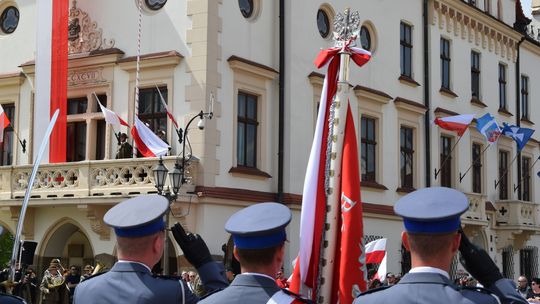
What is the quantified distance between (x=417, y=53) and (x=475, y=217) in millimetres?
5682

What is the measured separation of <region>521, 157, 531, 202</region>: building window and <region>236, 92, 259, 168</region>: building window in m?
15.6

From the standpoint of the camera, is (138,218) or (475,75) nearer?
(138,218)

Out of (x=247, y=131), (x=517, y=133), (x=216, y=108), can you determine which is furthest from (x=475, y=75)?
(x=216, y=108)

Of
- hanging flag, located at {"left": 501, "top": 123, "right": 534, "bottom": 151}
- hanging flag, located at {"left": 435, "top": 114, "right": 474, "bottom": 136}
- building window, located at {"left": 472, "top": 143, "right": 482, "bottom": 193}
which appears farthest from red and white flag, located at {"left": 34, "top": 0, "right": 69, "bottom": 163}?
building window, located at {"left": 472, "top": 143, "right": 482, "bottom": 193}

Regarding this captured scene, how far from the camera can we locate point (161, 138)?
21.3 metres

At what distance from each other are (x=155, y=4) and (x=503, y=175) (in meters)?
15.9

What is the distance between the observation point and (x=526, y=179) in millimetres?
35156

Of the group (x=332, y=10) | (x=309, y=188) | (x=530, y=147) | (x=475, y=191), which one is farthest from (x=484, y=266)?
(x=530, y=147)

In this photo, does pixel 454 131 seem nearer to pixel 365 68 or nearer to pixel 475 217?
pixel 475 217

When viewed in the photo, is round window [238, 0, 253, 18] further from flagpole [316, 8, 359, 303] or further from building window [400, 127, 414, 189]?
flagpole [316, 8, 359, 303]

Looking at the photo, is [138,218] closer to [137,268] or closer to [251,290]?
[137,268]

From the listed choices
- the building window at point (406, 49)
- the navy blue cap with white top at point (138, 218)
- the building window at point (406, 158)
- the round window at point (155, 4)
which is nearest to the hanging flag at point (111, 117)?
the round window at point (155, 4)

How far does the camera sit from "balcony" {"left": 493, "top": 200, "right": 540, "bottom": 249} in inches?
1257

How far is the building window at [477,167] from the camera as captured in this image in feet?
103
